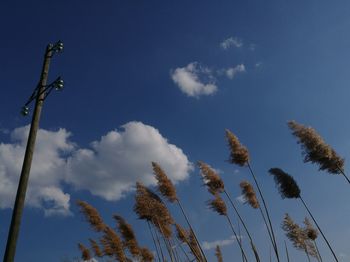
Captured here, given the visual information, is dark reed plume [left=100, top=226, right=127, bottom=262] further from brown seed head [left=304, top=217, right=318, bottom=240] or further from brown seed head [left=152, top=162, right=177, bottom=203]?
brown seed head [left=304, top=217, right=318, bottom=240]

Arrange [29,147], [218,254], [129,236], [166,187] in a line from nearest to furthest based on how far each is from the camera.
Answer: [29,147] < [166,187] < [129,236] < [218,254]

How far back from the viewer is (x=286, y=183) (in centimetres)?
1104

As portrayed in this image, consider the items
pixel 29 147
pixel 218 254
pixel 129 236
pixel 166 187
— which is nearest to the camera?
pixel 29 147

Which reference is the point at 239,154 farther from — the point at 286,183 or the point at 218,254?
the point at 218,254

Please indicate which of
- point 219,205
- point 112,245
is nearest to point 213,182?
point 219,205

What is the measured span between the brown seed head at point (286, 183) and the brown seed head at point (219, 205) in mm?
1729

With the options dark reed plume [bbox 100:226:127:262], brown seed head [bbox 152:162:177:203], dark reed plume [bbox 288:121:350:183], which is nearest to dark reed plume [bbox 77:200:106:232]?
dark reed plume [bbox 100:226:127:262]

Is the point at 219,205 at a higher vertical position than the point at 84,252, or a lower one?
lower

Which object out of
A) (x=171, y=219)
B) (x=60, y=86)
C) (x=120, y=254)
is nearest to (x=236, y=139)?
(x=171, y=219)

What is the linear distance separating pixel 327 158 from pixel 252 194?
8.57ft

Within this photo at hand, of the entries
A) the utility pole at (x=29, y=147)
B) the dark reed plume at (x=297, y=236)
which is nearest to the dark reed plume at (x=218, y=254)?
the dark reed plume at (x=297, y=236)

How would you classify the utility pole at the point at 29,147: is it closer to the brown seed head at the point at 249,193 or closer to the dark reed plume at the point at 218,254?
the brown seed head at the point at 249,193

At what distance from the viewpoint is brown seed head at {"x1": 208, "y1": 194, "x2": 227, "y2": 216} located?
1098cm

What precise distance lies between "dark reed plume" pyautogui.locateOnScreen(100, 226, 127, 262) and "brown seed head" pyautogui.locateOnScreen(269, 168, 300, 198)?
558cm
